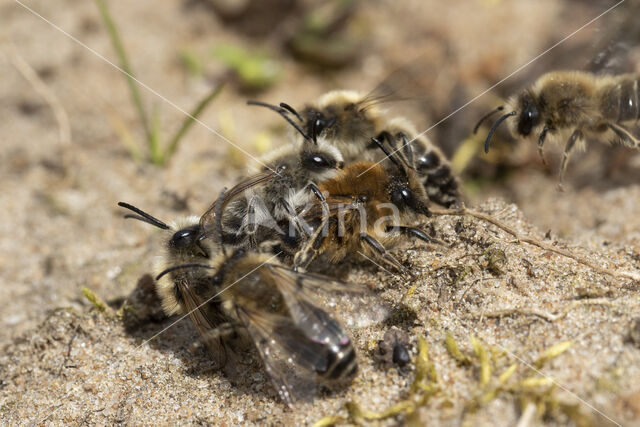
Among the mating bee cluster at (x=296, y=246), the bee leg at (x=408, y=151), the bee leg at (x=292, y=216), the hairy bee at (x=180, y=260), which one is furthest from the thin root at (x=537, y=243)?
the hairy bee at (x=180, y=260)

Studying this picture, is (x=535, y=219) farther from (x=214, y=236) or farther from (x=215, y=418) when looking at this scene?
(x=215, y=418)

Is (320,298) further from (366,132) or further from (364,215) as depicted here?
(366,132)

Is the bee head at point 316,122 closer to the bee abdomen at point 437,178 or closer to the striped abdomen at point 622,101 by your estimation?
the bee abdomen at point 437,178

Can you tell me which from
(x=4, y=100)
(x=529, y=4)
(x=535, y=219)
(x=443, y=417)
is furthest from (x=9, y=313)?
(x=529, y=4)

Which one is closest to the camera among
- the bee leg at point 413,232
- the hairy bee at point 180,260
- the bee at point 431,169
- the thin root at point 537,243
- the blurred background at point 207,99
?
the thin root at point 537,243

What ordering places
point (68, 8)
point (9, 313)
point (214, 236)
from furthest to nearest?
point (68, 8), point (9, 313), point (214, 236)
